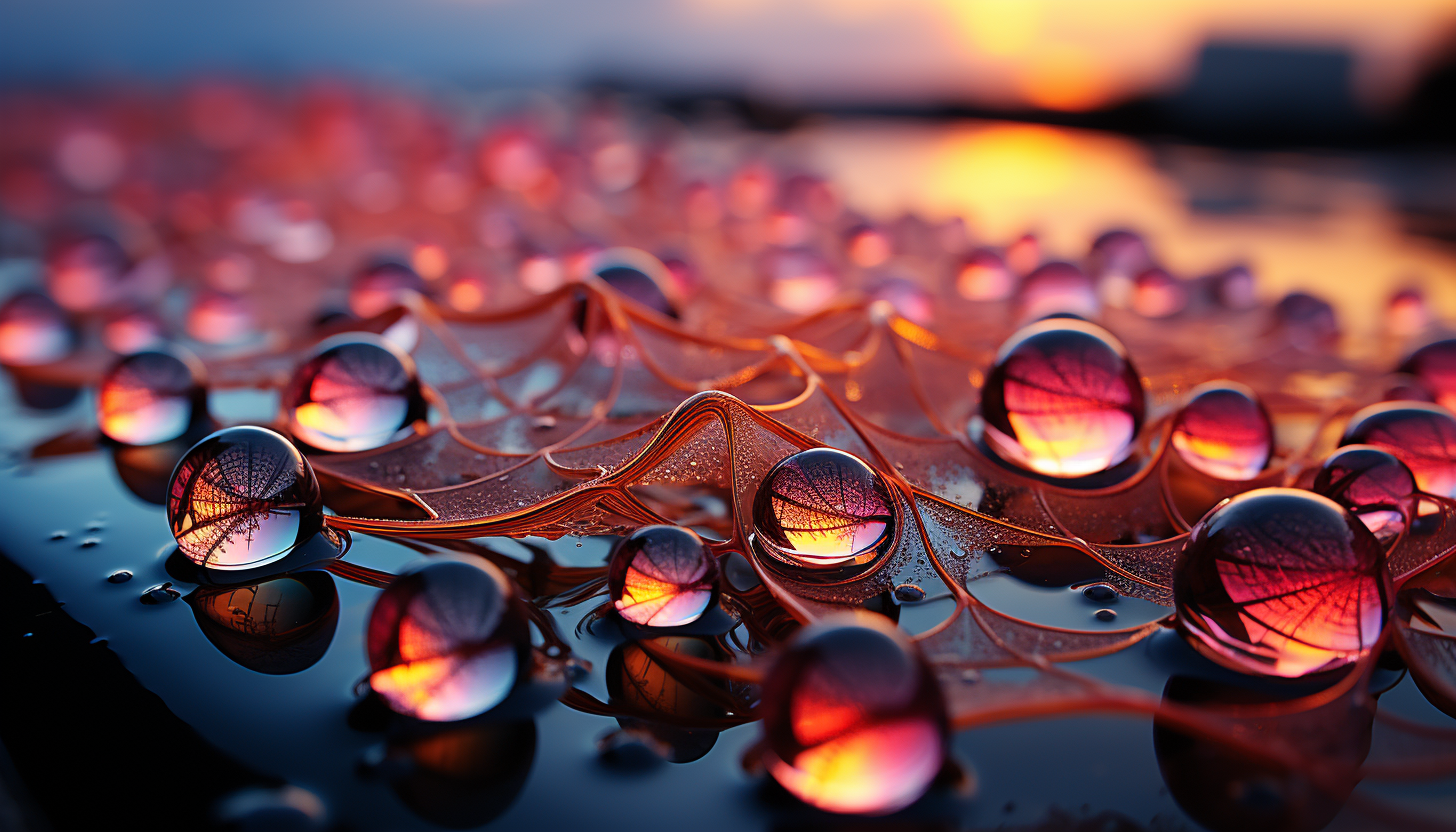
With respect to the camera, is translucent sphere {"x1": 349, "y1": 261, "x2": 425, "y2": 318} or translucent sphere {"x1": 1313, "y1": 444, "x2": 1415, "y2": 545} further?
translucent sphere {"x1": 349, "y1": 261, "x2": 425, "y2": 318}

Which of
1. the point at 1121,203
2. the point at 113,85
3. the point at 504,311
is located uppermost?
the point at 113,85

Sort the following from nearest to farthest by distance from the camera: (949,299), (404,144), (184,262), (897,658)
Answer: (897,658) → (949,299) → (184,262) → (404,144)

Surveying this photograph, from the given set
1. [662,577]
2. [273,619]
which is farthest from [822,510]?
[273,619]

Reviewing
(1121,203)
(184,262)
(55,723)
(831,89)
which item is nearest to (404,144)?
(184,262)

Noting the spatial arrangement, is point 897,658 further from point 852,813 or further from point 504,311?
point 504,311

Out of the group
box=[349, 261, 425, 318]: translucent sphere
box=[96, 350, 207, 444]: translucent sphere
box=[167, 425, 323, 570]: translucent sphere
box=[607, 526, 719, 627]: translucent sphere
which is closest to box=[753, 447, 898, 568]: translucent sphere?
box=[607, 526, 719, 627]: translucent sphere

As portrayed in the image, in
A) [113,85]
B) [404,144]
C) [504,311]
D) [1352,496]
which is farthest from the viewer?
[113,85]

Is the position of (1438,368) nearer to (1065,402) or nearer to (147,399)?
(1065,402)

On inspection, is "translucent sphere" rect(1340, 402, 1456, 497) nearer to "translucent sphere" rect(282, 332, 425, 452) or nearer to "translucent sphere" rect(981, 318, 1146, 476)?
"translucent sphere" rect(981, 318, 1146, 476)

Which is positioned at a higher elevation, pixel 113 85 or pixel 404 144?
pixel 113 85
